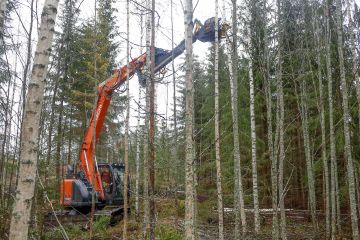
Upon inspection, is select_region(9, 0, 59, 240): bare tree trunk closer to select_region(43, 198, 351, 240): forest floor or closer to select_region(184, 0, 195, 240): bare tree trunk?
select_region(184, 0, 195, 240): bare tree trunk

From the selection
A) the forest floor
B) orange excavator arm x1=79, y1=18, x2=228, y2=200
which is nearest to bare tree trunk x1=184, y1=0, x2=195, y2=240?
the forest floor

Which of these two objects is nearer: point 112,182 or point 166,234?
point 166,234

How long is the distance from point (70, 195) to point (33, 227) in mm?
3198

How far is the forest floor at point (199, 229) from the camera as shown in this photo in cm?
1034

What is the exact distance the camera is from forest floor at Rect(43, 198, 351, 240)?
1034 centimetres

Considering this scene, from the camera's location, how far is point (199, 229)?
1184 centimetres

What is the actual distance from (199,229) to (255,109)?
681 centimetres

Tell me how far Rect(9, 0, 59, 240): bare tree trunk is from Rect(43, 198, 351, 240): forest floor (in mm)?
6407

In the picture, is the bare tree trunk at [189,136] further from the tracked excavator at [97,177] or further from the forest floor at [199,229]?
the tracked excavator at [97,177]

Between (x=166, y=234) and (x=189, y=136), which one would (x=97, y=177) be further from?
(x=189, y=136)

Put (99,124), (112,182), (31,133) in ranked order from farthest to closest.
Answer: (112,182) → (99,124) → (31,133)

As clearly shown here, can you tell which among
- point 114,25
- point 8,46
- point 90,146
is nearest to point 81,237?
point 90,146

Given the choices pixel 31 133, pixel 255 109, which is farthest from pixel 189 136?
pixel 255 109

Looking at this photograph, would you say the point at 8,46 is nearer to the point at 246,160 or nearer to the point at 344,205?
the point at 246,160
